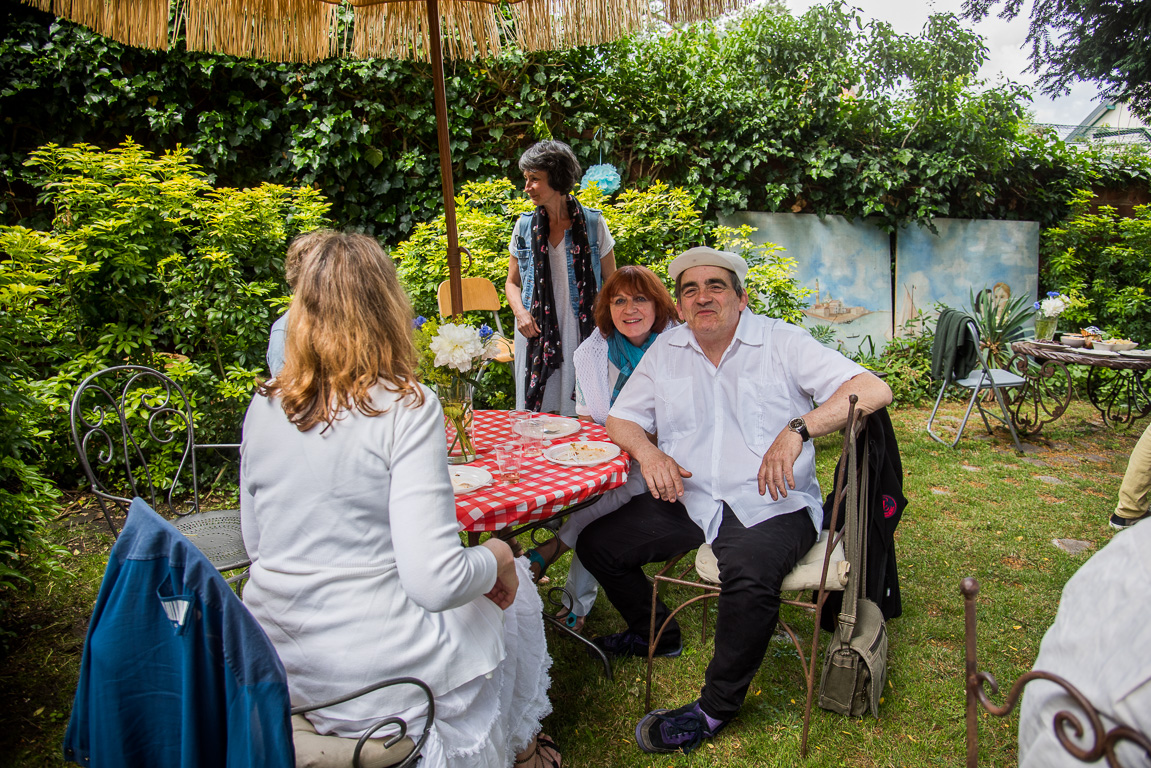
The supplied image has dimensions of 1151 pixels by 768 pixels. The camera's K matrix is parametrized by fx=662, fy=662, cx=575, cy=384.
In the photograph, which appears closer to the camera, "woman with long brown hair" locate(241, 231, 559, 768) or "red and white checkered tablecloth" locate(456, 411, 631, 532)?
"woman with long brown hair" locate(241, 231, 559, 768)

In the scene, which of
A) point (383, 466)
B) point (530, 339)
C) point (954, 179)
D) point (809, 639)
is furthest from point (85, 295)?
point (954, 179)

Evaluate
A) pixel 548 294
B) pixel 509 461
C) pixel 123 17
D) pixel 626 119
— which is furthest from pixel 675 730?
pixel 626 119

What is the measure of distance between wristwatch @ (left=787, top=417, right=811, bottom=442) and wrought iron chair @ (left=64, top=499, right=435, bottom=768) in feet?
5.44

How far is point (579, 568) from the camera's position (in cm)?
276

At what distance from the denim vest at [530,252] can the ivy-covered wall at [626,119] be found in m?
2.21

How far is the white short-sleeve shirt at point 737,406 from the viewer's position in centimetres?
231

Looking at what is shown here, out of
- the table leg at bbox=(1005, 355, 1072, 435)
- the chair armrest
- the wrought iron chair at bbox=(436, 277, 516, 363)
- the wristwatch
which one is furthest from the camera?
the table leg at bbox=(1005, 355, 1072, 435)

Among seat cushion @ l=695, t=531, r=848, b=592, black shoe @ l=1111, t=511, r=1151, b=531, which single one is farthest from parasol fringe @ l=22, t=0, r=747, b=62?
black shoe @ l=1111, t=511, r=1151, b=531

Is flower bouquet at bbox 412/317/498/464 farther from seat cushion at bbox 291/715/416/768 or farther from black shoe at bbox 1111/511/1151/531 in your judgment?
black shoe at bbox 1111/511/1151/531

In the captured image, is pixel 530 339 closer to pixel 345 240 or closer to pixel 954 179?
pixel 345 240

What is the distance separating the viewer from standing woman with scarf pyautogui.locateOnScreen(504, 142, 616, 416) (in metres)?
3.39

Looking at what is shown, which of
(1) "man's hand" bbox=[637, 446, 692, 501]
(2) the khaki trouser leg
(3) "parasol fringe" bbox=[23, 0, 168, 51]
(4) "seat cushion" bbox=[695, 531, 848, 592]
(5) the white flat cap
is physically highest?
(3) "parasol fringe" bbox=[23, 0, 168, 51]

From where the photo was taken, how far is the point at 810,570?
83.0 inches

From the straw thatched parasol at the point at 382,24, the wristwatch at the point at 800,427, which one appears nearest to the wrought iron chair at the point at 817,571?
the wristwatch at the point at 800,427
